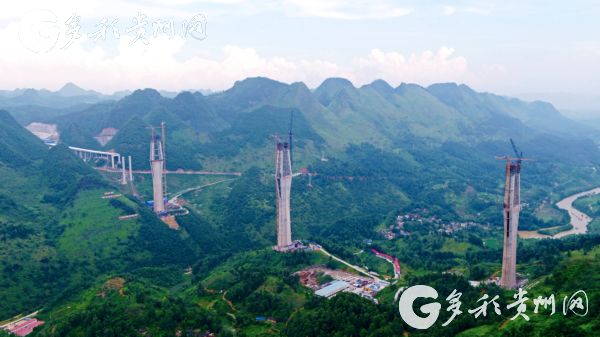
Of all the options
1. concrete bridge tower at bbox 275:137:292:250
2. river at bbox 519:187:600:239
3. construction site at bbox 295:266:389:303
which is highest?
concrete bridge tower at bbox 275:137:292:250

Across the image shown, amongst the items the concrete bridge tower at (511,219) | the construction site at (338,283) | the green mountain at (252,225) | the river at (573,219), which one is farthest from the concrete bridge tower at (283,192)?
the river at (573,219)

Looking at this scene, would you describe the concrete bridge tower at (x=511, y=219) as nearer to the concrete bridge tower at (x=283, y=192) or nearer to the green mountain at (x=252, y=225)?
the green mountain at (x=252, y=225)

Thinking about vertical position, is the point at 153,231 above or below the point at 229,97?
below

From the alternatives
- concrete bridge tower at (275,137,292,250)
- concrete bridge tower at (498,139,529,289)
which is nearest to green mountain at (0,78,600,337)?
concrete bridge tower at (498,139,529,289)

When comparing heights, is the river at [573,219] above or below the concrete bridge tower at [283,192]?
below

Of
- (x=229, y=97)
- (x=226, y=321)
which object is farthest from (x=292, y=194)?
(x=229, y=97)

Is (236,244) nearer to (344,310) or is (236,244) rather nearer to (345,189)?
(345,189)

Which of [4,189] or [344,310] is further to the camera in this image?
[4,189]

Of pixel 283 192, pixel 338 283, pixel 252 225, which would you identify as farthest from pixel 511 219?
pixel 252 225

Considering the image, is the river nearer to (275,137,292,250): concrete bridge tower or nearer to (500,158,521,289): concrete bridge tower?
(500,158,521,289): concrete bridge tower
